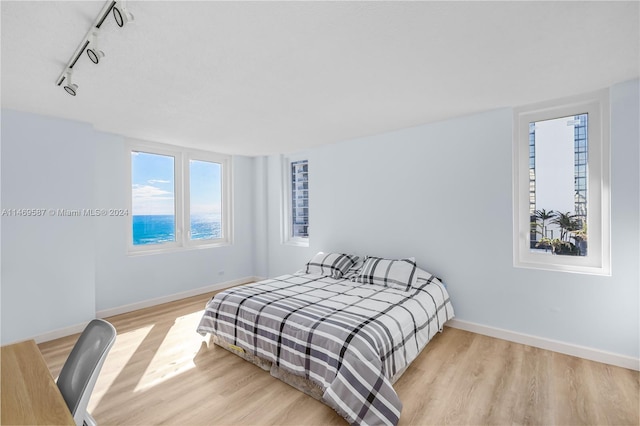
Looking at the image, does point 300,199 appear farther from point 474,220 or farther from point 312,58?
point 312,58

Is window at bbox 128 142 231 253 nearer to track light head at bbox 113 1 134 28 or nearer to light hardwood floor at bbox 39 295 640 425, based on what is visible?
light hardwood floor at bbox 39 295 640 425

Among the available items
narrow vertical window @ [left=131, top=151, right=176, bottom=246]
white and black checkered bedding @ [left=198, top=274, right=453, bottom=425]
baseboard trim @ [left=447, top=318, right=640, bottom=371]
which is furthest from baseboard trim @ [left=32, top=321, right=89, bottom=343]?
baseboard trim @ [left=447, top=318, right=640, bottom=371]

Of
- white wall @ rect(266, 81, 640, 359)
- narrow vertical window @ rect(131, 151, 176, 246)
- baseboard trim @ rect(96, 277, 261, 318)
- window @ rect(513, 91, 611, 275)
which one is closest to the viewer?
white wall @ rect(266, 81, 640, 359)

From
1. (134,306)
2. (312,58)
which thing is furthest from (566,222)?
(134,306)

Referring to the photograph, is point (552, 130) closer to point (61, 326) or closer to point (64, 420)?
point (64, 420)

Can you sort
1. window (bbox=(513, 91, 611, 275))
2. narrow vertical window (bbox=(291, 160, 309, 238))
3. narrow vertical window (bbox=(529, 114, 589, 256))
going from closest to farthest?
window (bbox=(513, 91, 611, 275))
narrow vertical window (bbox=(529, 114, 589, 256))
narrow vertical window (bbox=(291, 160, 309, 238))

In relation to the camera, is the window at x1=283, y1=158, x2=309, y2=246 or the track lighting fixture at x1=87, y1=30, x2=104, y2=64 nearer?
the track lighting fixture at x1=87, y1=30, x2=104, y2=64

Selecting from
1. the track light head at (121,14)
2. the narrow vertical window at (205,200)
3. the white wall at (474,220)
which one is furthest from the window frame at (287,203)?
the track light head at (121,14)

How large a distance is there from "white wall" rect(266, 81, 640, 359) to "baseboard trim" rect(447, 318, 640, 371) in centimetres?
4

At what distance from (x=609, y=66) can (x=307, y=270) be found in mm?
3585

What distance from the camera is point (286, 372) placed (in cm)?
235

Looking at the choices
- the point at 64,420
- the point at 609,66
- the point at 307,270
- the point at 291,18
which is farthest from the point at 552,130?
the point at 64,420

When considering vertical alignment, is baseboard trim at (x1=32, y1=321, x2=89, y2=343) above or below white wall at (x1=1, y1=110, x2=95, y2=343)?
below

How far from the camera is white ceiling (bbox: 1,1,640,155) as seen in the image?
1.53 m
